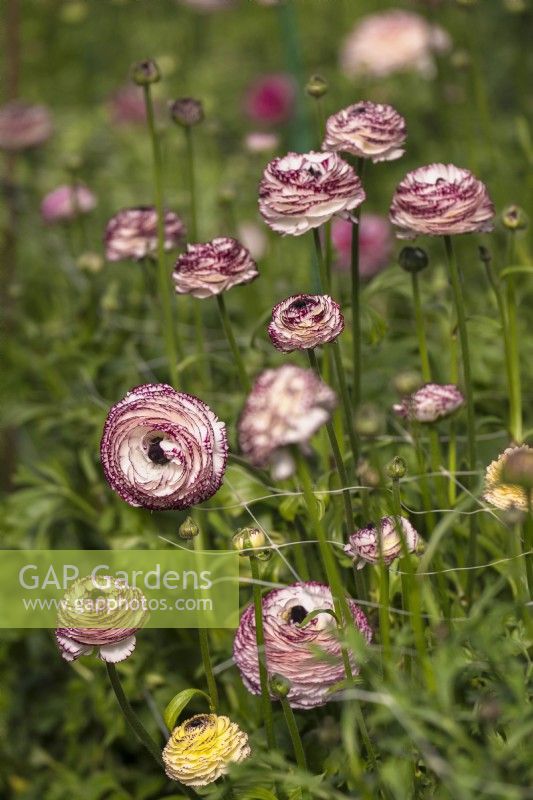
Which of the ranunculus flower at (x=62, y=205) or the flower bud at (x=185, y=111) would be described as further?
the ranunculus flower at (x=62, y=205)

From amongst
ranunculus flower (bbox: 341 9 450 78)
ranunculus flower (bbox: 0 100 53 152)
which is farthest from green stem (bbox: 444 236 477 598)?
ranunculus flower (bbox: 341 9 450 78)

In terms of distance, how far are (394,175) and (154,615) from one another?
1386 mm

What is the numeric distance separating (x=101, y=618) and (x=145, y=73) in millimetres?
501

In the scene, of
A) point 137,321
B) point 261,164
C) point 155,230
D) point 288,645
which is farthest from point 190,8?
point 288,645

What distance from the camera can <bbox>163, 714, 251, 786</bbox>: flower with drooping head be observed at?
726 millimetres

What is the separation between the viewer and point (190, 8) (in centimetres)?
271

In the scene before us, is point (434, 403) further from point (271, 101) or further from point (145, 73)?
point (271, 101)

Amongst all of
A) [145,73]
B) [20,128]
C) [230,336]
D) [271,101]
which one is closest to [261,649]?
[230,336]

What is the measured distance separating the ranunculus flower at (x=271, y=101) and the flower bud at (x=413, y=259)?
130cm

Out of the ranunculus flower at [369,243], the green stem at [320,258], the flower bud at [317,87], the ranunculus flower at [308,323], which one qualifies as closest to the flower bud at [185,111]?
the flower bud at [317,87]

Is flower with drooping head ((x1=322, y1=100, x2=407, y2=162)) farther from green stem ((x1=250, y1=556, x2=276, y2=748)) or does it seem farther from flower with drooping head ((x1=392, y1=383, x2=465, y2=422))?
green stem ((x1=250, y1=556, x2=276, y2=748))

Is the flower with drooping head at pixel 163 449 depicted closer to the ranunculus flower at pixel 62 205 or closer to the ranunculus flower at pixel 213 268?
the ranunculus flower at pixel 213 268

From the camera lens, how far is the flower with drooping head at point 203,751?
28.6 inches

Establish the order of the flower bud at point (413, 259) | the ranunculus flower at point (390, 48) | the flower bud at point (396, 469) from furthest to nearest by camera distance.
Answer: the ranunculus flower at point (390, 48)
the flower bud at point (413, 259)
the flower bud at point (396, 469)
